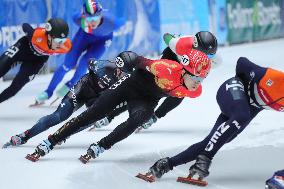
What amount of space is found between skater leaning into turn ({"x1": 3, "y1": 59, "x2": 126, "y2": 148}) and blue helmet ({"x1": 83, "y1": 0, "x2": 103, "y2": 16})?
7.90 feet

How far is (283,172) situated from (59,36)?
4.02 m

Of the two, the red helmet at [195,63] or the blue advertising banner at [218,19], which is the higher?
the red helmet at [195,63]

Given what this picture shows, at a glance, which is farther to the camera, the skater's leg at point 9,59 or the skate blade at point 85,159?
the skater's leg at point 9,59

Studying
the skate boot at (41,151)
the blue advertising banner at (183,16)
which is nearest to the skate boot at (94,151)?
the skate boot at (41,151)

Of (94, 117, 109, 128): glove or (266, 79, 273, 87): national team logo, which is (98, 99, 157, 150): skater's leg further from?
(94, 117, 109, 128): glove

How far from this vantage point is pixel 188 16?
15.6m

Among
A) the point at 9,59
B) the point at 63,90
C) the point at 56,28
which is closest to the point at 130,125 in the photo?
the point at 56,28

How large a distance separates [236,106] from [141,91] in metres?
0.95

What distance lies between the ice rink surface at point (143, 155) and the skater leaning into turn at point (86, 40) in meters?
0.37

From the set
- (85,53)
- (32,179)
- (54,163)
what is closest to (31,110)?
(85,53)

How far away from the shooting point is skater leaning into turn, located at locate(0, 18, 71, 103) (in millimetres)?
7098

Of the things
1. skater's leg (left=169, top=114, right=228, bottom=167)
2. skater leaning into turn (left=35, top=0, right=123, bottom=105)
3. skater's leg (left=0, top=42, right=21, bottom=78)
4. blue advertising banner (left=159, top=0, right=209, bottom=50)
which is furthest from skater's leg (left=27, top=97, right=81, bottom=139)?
blue advertising banner (left=159, top=0, right=209, bottom=50)

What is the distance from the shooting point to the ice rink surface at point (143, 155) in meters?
4.33

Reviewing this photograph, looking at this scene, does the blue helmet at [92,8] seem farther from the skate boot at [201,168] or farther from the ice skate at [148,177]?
the skate boot at [201,168]
